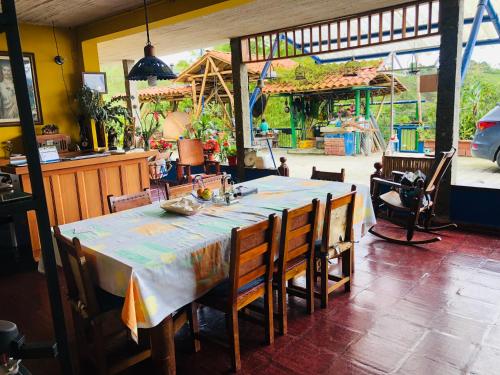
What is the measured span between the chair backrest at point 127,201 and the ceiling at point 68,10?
249cm

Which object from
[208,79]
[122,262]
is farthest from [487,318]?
[208,79]

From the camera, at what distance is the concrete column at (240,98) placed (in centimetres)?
628

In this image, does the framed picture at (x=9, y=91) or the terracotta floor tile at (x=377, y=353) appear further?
the framed picture at (x=9, y=91)

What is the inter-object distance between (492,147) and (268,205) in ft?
Result: 14.0

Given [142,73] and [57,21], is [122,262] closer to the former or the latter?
[142,73]

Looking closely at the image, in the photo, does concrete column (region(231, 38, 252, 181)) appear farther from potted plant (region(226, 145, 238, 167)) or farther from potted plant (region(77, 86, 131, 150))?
potted plant (region(77, 86, 131, 150))

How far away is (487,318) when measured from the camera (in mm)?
2613

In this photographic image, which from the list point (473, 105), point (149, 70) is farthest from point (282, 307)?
point (473, 105)

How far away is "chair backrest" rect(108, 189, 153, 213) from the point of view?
2877mm

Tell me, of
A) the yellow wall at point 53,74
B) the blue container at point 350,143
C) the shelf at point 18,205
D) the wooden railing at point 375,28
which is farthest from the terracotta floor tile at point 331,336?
the blue container at point 350,143

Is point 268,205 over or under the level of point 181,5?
under

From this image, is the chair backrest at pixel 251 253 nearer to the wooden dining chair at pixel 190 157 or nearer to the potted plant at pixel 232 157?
the wooden dining chair at pixel 190 157

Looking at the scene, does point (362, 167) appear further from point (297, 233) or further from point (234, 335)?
point (234, 335)

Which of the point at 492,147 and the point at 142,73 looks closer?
the point at 142,73
